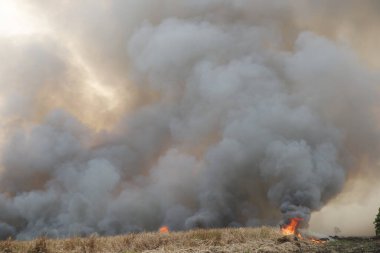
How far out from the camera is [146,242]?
29562 mm

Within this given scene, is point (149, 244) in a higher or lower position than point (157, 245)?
higher

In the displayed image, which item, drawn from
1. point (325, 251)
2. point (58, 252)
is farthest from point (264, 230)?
point (58, 252)

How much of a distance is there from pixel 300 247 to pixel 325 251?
12.1ft

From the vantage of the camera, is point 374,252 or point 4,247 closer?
point 4,247

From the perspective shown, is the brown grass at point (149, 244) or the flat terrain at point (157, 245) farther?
the flat terrain at point (157, 245)

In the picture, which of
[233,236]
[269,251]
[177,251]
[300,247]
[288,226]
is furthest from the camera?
[288,226]

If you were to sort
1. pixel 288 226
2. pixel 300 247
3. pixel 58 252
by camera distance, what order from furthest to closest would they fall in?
pixel 288 226, pixel 300 247, pixel 58 252

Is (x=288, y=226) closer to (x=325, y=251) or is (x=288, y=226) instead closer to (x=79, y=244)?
(x=325, y=251)

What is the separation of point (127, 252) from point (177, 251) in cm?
392

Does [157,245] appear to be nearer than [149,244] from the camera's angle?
No

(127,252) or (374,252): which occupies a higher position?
(127,252)

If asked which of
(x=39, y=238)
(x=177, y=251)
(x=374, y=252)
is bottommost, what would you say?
(x=374, y=252)

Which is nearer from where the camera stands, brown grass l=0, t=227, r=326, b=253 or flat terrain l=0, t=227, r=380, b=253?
brown grass l=0, t=227, r=326, b=253

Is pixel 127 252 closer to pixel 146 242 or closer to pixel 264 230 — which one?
pixel 146 242
